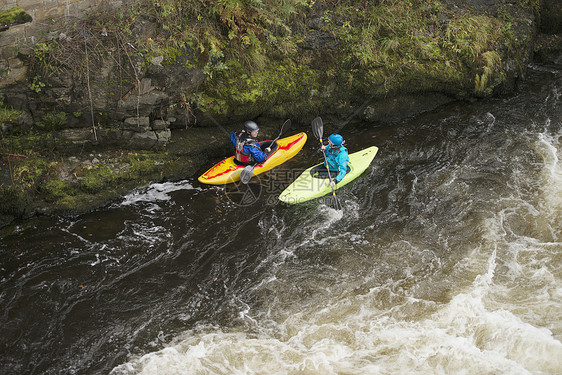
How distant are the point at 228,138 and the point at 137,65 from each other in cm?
210

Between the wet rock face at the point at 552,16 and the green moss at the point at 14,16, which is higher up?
the green moss at the point at 14,16

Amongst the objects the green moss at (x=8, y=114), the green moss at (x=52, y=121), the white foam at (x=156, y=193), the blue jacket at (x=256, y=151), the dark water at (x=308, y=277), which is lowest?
the dark water at (x=308, y=277)

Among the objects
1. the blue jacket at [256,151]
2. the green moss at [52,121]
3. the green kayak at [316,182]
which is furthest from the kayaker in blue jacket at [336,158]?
the green moss at [52,121]

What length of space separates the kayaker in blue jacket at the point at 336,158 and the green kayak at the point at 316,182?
21cm

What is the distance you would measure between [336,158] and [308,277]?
2.44 metres

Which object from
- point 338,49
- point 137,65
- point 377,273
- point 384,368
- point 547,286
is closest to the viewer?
point 384,368

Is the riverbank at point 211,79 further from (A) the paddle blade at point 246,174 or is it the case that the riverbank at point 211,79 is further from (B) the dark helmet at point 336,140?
(B) the dark helmet at point 336,140

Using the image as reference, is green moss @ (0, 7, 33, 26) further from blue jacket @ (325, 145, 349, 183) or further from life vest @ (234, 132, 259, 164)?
blue jacket @ (325, 145, 349, 183)

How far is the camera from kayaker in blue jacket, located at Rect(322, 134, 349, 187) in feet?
24.2

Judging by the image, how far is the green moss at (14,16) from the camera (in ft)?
22.5

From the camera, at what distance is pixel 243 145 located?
25.1ft

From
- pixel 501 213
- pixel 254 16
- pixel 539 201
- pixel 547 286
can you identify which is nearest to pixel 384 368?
pixel 547 286

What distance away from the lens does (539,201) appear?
6941 millimetres

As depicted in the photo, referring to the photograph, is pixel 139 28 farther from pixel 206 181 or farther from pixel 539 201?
pixel 539 201
